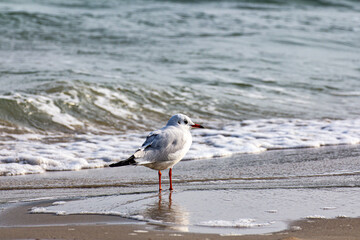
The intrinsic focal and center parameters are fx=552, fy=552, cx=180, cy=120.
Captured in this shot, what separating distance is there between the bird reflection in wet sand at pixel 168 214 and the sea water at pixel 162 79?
1.86 metres

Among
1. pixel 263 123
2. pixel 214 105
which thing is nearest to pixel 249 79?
pixel 214 105

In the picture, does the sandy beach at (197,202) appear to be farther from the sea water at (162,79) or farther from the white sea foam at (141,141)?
the sea water at (162,79)

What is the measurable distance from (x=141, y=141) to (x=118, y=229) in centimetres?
351

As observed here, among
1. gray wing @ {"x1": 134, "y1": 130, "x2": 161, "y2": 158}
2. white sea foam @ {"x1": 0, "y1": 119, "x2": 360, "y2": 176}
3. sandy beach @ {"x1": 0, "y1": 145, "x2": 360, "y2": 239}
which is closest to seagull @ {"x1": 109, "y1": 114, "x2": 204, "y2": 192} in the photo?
gray wing @ {"x1": 134, "y1": 130, "x2": 161, "y2": 158}

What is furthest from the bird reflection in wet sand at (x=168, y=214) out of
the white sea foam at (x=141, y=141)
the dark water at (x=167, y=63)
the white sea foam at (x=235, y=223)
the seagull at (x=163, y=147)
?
the dark water at (x=167, y=63)

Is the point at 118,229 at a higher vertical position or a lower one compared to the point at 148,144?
lower

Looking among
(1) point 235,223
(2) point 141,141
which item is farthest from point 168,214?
(2) point 141,141

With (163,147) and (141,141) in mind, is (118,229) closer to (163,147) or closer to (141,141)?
(163,147)

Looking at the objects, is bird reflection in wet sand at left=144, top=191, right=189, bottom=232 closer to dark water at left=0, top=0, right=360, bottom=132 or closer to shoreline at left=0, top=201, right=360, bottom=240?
shoreline at left=0, top=201, right=360, bottom=240

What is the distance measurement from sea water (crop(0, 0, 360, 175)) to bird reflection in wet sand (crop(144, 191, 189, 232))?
1858mm

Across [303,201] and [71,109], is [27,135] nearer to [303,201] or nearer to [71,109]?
[71,109]

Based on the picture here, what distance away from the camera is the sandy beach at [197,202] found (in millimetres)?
3148

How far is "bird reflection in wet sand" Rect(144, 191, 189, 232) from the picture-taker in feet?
10.7

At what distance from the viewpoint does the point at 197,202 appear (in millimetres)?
3877
